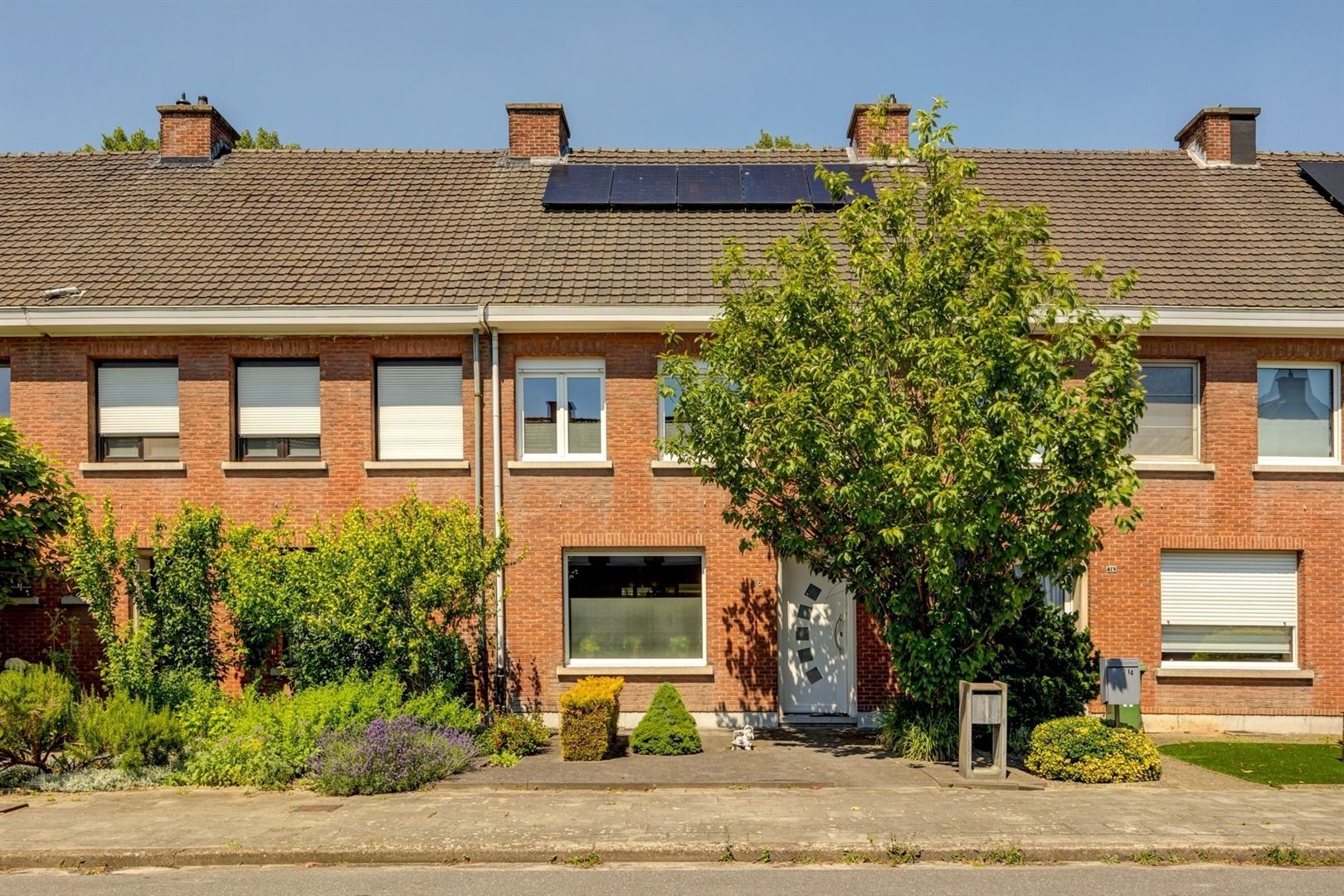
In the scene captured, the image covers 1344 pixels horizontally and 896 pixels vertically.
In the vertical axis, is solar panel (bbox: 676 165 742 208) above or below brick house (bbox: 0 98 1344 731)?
above

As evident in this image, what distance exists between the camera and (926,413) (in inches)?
418

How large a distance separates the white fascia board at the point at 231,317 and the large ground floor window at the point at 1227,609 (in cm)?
1015

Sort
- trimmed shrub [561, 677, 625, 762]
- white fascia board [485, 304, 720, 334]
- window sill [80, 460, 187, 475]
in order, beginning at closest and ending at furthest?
trimmed shrub [561, 677, 625, 762] → white fascia board [485, 304, 720, 334] → window sill [80, 460, 187, 475]

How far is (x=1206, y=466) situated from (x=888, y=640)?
5652 millimetres

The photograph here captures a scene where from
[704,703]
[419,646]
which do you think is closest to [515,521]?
[419,646]

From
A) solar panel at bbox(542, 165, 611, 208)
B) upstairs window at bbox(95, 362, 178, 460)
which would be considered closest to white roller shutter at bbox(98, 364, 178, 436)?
upstairs window at bbox(95, 362, 178, 460)

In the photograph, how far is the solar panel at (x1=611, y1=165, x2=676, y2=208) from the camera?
52.6 ft

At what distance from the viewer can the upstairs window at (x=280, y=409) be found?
13.9 m

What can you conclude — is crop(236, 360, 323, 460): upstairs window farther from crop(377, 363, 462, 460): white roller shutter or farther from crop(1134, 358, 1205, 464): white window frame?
crop(1134, 358, 1205, 464): white window frame

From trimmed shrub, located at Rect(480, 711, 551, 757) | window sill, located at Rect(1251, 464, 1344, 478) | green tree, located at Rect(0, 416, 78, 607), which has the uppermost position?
window sill, located at Rect(1251, 464, 1344, 478)

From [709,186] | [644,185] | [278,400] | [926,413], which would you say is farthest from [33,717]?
[709,186]

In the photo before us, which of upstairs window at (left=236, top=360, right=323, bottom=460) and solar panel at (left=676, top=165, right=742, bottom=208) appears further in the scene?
solar panel at (left=676, top=165, right=742, bottom=208)

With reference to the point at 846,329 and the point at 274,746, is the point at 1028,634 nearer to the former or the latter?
the point at 846,329

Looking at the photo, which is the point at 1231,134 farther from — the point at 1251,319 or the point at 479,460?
the point at 479,460
